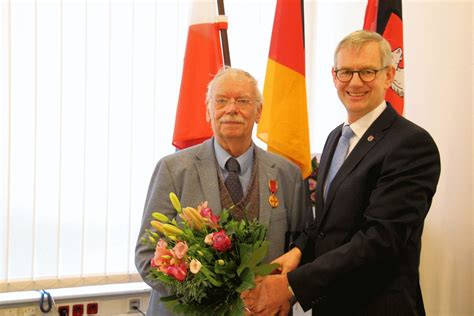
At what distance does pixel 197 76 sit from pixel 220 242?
1.41 meters

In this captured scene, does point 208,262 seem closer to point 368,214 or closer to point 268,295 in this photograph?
point 268,295

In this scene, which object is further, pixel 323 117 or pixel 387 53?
pixel 323 117

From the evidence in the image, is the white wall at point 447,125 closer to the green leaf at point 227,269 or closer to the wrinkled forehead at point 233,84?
the wrinkled forehead at point 233,84

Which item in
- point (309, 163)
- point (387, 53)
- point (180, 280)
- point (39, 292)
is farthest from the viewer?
point (39, 292)

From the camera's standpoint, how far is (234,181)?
1.90m

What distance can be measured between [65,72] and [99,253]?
1071 mm

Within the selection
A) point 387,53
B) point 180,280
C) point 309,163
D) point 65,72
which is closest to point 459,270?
point 309,163

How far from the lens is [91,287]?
2904 mm

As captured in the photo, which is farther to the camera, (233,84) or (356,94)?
(233,84)

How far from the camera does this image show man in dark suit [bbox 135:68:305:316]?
1.84 m

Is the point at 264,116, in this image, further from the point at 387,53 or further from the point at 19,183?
the point at 19,183

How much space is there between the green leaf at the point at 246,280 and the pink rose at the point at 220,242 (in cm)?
9

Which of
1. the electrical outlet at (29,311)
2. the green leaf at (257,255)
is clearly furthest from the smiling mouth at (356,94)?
the electrical outlet at (29,311)

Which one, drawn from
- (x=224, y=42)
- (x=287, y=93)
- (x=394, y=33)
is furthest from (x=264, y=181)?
(x=394, y=33)
